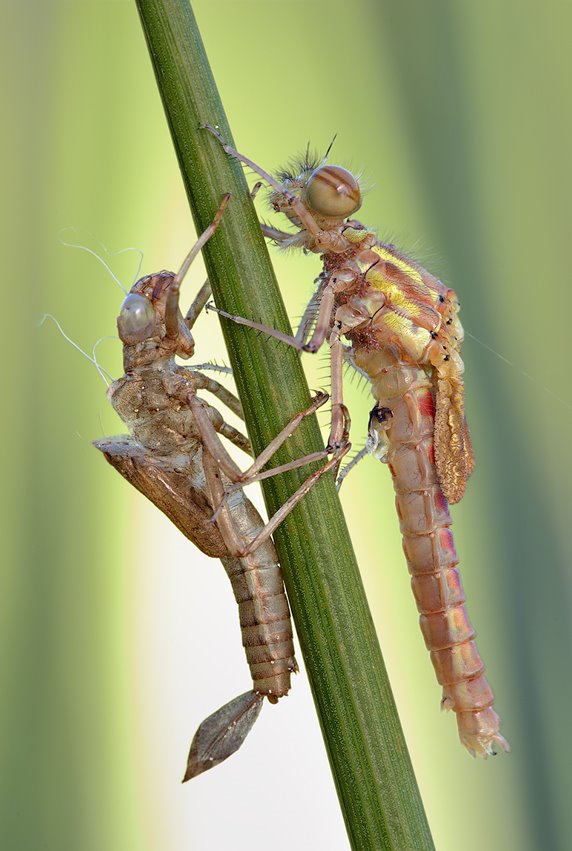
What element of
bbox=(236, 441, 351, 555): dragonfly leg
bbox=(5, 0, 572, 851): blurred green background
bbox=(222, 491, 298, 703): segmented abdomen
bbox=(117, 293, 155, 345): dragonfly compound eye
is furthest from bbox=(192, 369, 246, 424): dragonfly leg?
bbox=(5, 0, 572, 851): blurred green background

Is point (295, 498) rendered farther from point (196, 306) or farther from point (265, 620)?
point (196, 306)

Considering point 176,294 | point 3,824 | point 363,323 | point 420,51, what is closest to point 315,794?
point 3,824

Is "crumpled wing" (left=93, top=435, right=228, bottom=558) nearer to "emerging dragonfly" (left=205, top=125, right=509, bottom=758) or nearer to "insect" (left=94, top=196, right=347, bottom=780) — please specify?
"insect" (left=94, top=196, right=347, bottom=780)

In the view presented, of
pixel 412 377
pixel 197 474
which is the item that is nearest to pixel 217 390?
pixel 197 474

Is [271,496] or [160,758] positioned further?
[160,758]

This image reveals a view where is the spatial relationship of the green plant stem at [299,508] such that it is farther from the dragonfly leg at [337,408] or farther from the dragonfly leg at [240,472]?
the dragonfly leg at [337,408]

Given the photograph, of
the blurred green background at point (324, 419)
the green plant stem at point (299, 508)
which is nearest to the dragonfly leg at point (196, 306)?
the green plant stem at point (299, 508)

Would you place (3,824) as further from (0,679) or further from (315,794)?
(315,794)
